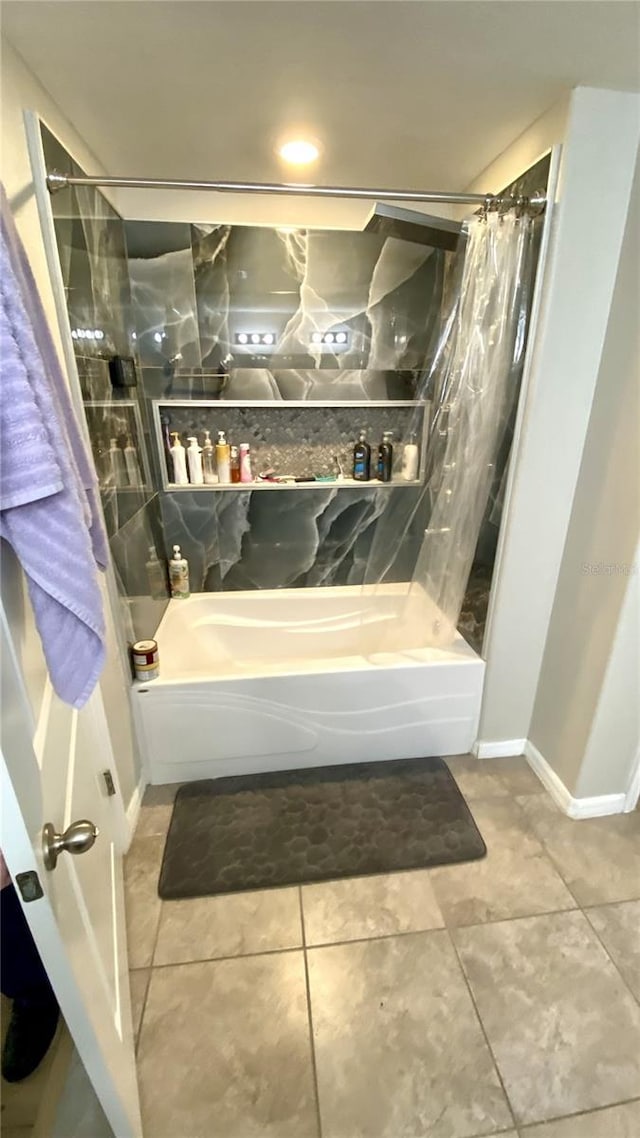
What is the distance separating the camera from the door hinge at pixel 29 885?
2.17ft

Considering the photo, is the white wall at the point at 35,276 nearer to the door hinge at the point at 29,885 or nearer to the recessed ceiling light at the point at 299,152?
the door hinge at the point at 29,885

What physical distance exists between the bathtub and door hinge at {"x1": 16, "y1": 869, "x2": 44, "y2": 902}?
3.77ft

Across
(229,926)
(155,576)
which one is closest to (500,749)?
(229,926)

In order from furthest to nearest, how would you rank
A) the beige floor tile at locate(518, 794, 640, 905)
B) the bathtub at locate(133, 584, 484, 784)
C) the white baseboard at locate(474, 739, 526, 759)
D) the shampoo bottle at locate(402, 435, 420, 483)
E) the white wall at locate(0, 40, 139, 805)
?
the shampoo bottle at locate(402, 435, 420, 483) → the white baseboard at locate(474, 739, 526, 759) → the bathtub at locate(133, 584, 484, 784) → the beige floor tile at locate(518, 794, 640, 905) → the white wall at locate(0, 40, 139, 805)

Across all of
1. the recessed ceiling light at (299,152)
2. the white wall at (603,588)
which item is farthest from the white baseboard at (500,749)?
the recessed ceiling light at (299,152)

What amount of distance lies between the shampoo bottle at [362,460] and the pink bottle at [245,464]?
516 millimetres

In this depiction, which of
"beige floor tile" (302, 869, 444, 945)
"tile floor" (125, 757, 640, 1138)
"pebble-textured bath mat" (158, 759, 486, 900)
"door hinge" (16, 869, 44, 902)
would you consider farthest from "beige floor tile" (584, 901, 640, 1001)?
"door hinge" (16, 869, 44, 902)

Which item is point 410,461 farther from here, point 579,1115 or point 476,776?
point 579,1115

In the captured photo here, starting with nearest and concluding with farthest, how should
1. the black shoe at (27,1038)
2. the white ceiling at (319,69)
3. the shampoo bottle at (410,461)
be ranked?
the white ceiling at (319,69) < the black shoe at (27,1038) < the shampoo bottle at (410,461)

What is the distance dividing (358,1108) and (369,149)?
2646 mm

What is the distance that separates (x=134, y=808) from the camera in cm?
181

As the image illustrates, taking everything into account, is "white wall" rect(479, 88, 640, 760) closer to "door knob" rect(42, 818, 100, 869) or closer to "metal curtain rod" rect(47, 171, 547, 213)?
"metal curtain rod" rect(47, 171, 547, 213)

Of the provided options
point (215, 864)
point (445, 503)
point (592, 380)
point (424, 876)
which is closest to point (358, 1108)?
point (424, 876)

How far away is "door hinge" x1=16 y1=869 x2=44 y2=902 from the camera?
662 mm
